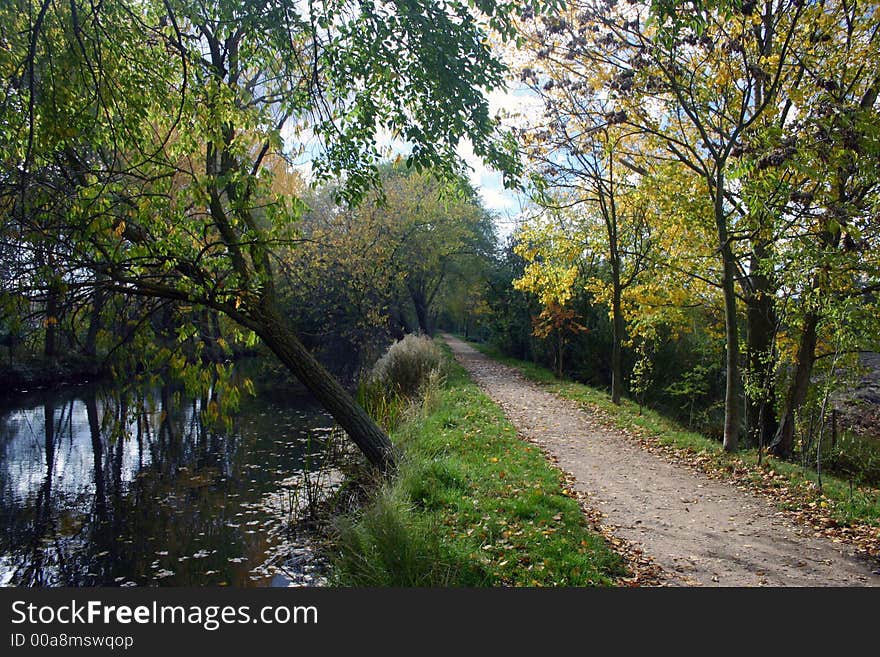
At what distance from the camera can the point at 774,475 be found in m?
7.99

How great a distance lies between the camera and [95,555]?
700 cm

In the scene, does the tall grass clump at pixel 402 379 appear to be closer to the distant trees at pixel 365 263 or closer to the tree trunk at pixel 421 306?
the distant trees at pixel 365 263

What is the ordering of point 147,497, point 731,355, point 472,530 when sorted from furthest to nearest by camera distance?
point 731,355 → point 147,497 → point 472,530

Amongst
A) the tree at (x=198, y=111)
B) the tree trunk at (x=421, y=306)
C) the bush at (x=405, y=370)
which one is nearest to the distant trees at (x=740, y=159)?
the tree at (x=198, y=111)

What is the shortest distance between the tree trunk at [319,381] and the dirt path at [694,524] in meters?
2.65

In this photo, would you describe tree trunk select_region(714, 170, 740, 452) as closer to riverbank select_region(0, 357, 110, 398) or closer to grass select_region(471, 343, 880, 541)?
grass select_region(471, 343, 880, 541)

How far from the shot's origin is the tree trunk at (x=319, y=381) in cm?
757

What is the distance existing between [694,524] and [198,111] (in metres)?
6.25

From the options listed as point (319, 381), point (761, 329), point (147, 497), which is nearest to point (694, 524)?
point (319, 381)

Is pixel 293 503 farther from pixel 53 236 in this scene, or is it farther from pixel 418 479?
pixel 53 236

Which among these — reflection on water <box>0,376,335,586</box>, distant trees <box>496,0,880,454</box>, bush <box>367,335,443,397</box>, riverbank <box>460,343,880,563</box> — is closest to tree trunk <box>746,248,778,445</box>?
distant trees <box>496,0,880,454</box>

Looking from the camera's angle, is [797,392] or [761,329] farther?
[761,329]

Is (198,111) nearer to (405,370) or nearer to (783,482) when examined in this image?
(783,482)

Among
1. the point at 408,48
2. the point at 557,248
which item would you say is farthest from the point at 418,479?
the point at 557,248
